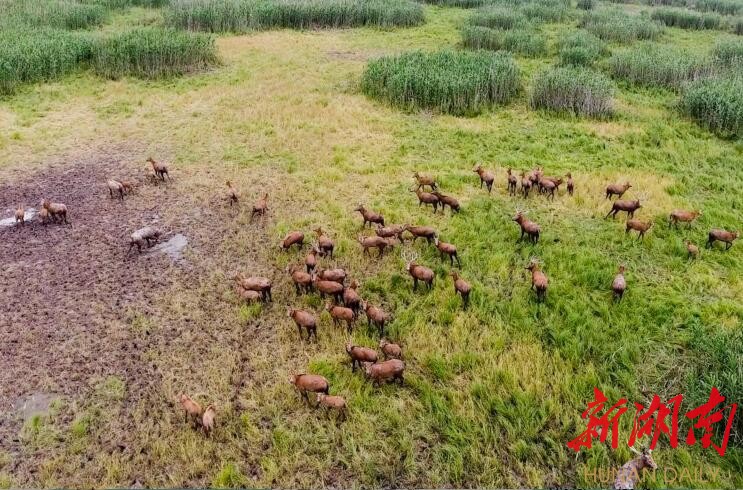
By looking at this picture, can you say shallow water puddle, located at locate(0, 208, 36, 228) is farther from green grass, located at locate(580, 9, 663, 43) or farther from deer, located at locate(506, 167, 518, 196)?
green grass, located at locate(580, 9, 663, 43)

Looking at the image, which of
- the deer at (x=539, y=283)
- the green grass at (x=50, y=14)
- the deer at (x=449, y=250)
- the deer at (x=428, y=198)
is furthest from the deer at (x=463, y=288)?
the green grass at (x=50, y=14)

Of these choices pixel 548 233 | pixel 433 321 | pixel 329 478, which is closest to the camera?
pixel 329 478

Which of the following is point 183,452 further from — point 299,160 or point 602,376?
point 299,160

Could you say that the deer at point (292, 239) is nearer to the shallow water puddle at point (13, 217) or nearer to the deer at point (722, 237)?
the shallow water puddle at point (13, 217)

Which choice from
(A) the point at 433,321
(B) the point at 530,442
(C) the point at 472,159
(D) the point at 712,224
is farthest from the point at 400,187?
(B) the point at 530,442

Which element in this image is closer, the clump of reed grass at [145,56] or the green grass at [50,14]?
the clump of reed grass at [145,56]

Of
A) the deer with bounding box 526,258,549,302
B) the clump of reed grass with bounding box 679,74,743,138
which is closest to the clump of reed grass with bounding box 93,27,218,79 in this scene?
the deer with bounding box 526,258,549,302
